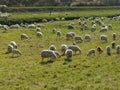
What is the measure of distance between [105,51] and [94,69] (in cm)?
619

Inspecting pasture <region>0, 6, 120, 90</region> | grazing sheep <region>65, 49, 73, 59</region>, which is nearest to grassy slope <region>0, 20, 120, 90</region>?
pasture <region>0, 6, 120, 90</region>

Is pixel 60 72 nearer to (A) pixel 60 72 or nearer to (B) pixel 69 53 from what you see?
(A) pixel 60 72

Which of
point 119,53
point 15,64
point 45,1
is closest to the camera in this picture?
point 15,64

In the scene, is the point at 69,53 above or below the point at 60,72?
above

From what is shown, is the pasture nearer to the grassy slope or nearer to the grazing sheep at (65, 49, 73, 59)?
the grassy slope

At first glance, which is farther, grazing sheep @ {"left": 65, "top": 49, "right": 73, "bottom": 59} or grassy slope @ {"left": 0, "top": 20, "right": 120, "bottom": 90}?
grazing sheep @ {"left": 65, "top": 49, "right": 73, "bottom": 59}

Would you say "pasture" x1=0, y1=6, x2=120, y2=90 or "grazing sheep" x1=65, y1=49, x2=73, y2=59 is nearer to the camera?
"pasture" x1=0, y1=6, x2=120, y2=90

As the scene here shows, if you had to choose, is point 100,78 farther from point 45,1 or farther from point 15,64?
point 45,1

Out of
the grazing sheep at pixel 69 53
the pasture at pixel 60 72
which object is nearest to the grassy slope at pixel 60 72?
the pasture at pixel 60 72

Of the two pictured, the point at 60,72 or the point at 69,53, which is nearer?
the point at 60,72

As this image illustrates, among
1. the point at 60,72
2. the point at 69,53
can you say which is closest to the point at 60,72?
the point at 60,72

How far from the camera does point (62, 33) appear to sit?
1713 inches

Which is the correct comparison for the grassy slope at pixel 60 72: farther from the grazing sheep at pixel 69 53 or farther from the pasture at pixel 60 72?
the grazing sheep at pixel 69 53

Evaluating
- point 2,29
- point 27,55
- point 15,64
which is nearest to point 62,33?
point 2,29
